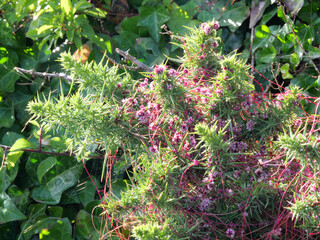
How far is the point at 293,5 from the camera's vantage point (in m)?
1.33

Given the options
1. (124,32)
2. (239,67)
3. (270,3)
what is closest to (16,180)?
(124,32)

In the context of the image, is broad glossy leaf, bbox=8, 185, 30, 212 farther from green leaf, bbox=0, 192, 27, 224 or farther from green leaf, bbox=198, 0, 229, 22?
green leaf, bbox=198, 0, 229, 22

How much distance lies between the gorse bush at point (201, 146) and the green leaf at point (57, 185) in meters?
0.50

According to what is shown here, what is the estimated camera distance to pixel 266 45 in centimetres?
137

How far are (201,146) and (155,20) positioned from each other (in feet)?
2.98

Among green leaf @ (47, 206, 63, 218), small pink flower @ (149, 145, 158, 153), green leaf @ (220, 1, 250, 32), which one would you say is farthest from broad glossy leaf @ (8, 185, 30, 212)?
green leaf @ (220, 1, 250, 32)

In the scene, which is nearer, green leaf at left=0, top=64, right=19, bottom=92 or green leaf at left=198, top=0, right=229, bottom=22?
green leaf at left=198, top=0, right=229, bottom=22

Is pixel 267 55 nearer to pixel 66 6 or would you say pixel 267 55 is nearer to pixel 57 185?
pixel 66 6

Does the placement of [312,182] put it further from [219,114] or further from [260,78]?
[260,78]

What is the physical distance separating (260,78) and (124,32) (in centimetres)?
58

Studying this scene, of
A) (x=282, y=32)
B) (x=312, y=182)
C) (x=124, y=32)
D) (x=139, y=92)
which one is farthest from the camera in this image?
(x=124, y=32)

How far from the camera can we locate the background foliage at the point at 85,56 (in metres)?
1.27

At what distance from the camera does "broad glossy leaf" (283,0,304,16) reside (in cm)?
131

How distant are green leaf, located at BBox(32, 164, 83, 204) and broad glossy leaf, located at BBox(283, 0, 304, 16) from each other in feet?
2.97
